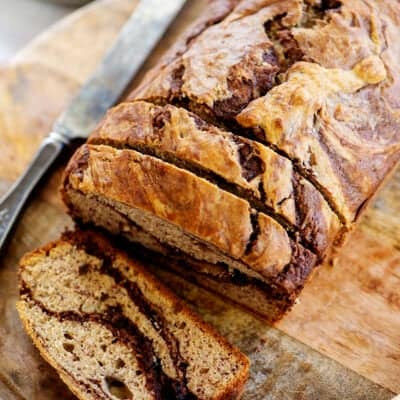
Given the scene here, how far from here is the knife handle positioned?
3.45 meters

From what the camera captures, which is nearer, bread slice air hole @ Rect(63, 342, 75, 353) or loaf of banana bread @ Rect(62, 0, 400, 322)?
loaf of banana bread @ Rect(62, 0, 400, 322)

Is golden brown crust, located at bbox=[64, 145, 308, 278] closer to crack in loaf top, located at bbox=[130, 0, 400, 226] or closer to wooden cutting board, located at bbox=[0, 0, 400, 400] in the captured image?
crack in loaf top, located at bbox=[130, 0, 400, 226]

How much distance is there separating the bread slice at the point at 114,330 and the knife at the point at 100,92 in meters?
0.41

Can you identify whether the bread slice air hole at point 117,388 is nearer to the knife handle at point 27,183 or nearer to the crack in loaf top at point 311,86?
the knife handle at point 27,183

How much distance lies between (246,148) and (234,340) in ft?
3.19

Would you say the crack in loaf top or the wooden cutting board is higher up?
the crack in loaf top

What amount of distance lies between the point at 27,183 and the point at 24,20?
2.59 meters

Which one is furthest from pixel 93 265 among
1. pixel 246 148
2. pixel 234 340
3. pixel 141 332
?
pixel 246 148

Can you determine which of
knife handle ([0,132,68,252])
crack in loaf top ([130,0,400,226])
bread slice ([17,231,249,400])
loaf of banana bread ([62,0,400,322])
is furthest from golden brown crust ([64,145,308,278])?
knife handle ([0,132,68,252])

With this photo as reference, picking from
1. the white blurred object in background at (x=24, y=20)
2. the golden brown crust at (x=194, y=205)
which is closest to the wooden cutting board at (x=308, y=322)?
the golden brown crust at (x=194, y=205)

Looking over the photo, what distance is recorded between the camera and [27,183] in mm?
3586

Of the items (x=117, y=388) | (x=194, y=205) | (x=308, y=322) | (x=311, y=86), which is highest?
(x=311, y=86)

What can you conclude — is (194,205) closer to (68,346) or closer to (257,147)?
(257,147)

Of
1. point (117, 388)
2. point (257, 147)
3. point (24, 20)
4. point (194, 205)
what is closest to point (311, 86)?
point (257, 147)
